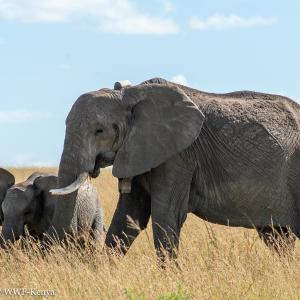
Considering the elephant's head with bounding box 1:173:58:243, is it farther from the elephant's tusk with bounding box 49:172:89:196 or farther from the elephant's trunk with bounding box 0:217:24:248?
the elephant's tusk with bounding box 49:172:89:196

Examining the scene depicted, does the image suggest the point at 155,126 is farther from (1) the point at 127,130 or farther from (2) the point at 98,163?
(2) the point at 98,163

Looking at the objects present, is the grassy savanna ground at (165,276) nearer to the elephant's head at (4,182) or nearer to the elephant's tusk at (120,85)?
the elephant's tusk at (120,85)

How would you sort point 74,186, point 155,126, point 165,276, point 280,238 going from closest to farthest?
1. point 165,276
2. point 74,186
3. point 155,126
4. point 280,238

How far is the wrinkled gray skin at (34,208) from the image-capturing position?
12.4 meters

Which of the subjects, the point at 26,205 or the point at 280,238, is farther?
the point at 26,205

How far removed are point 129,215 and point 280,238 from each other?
1754 millimetres

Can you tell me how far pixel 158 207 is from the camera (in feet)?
32.4

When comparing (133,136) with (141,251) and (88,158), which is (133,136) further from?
(141,251)

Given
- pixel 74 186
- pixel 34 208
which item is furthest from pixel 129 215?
pixel 34 208

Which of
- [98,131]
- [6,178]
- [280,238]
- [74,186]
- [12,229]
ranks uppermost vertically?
[98,131]

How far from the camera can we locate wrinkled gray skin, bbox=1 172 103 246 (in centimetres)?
1239

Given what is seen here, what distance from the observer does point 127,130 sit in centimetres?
983

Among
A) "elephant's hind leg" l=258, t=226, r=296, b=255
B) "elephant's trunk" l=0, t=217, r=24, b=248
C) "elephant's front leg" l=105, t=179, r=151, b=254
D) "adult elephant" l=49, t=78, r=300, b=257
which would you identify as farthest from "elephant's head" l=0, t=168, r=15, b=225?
"elephant's hind leg" l=258, t=226, r=296, b=255

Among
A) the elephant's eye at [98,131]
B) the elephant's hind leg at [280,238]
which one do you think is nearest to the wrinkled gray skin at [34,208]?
the elephant's hind leg at [280,238]
